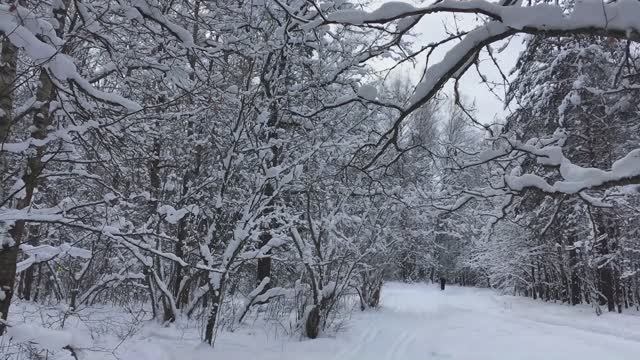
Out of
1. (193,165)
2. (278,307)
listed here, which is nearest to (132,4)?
(193,165)

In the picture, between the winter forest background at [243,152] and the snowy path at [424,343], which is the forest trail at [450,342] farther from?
the winter forest background at [243,152]

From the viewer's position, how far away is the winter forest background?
3898mm

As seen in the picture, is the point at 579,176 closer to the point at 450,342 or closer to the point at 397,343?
the point at 397,343

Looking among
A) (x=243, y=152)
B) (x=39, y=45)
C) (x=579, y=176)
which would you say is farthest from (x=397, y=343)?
(x=39, y=45)

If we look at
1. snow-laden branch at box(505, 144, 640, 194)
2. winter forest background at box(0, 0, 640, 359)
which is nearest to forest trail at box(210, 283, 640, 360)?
winter forest background at box(0, 0, 640, 359)

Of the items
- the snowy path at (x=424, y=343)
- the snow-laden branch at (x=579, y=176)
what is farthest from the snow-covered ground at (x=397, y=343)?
the snow-laden branch at (x=579, y=176)

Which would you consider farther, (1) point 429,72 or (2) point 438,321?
(2) point 438,321

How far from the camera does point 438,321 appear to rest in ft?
43.3

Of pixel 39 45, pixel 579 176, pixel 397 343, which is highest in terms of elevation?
pixel 39 45

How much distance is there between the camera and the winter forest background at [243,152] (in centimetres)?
390

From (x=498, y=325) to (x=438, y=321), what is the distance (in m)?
1.49

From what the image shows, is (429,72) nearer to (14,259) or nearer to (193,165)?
(14,259)

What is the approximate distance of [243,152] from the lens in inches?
287

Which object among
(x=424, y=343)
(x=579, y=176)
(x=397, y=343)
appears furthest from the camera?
(x=424, y=343)
